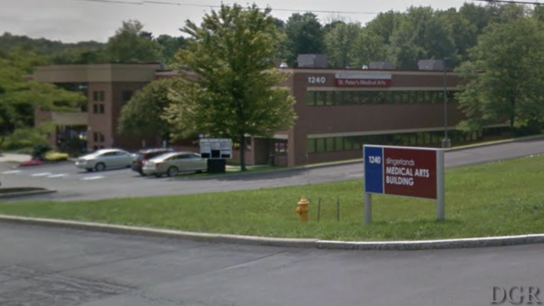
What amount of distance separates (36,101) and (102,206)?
17850 mm

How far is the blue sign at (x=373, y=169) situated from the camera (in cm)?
1360

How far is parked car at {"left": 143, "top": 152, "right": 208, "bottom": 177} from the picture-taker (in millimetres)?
44625

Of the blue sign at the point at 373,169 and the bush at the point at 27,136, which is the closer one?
the blue sign at the point at 373,169

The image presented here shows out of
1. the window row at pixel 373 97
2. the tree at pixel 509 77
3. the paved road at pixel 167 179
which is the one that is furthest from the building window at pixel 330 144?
the tree at pixel 509 77

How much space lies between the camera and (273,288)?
31.4 feet

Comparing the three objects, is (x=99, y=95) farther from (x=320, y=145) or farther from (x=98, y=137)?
(x=320, y=145)

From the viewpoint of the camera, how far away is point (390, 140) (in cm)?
5906

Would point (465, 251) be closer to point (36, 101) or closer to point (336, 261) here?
point (336, 261)

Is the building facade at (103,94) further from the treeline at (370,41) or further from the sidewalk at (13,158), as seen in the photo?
the treeline at (370,41)

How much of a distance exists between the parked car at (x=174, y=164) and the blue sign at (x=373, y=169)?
31.7 metres

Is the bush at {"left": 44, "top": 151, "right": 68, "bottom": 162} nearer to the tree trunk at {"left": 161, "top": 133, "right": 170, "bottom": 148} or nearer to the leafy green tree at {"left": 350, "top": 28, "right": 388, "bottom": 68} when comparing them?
the tree trunk at {"left": 161, "top": 133, "right": 170, "bottom": 148}

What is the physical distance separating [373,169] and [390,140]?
45897 millimetres

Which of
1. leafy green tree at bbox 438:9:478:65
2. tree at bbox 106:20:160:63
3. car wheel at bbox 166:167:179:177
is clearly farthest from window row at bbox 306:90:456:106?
leafy green tree at bbox 438:9:478:65

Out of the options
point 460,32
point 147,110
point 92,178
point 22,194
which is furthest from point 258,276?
point 460,32
